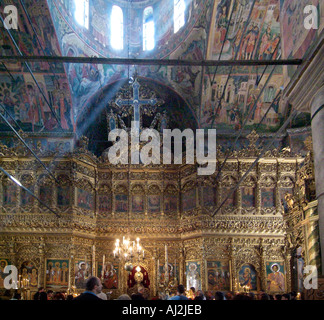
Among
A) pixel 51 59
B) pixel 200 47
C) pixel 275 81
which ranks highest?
pixel 200 47

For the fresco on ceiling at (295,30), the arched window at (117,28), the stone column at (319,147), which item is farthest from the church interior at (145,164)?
the stone column at (319,147)

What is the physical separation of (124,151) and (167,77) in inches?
148

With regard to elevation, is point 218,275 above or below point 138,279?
above

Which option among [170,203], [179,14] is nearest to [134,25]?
[179,14]

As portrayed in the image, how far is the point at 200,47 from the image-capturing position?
17.7m

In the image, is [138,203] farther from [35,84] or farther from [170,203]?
[35,84]

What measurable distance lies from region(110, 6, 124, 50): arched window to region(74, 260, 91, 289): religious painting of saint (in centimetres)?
976

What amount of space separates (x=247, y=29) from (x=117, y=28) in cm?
722

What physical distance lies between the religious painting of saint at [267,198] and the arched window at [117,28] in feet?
30.5

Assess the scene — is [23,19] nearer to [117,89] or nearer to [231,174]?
[117,89]

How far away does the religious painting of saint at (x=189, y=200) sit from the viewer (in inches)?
707

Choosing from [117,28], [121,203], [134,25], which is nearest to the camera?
[121,203]

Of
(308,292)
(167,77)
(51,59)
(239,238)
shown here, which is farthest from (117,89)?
(308,292)

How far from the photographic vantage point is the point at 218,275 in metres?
16.7
